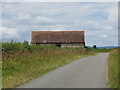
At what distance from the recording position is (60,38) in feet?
229

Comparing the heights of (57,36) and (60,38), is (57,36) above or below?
above

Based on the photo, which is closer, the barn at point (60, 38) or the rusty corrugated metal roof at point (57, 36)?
the barn at point (60, 38)

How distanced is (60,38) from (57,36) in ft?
4.36

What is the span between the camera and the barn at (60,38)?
226ft

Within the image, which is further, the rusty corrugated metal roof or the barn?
the rusty corrugated metal roof

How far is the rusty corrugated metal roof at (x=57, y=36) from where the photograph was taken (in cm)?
6906

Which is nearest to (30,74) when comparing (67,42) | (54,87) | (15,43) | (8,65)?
(8,65)

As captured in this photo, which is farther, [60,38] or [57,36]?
[57,36]

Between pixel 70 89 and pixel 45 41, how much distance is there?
59514 millimetres

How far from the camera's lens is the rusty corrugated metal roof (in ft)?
227

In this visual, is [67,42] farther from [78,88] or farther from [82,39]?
[78,88]

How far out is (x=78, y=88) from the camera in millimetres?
9789

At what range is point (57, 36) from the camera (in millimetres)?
70625

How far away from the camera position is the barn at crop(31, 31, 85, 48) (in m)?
68.8
